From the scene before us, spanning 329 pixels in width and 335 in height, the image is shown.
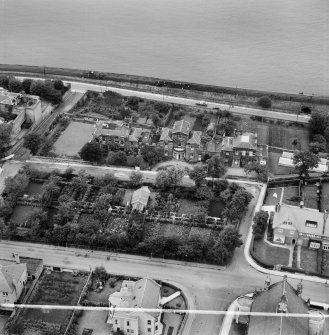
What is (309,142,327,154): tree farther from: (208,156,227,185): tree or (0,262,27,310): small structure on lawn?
(0,262,27,310): small structure on lawn

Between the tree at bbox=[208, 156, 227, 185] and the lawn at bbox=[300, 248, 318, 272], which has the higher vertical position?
the tree at bbox=[208, 156, 227, 185]

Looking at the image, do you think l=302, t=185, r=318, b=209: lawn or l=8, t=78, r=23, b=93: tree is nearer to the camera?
l=302, t=185, r=318, b=209: lawn

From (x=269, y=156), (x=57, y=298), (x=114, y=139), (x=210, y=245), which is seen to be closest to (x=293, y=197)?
(x=269, y=156)

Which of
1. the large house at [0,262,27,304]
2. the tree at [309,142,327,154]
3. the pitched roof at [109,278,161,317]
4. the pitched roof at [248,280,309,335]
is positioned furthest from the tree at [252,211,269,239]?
the large house at [0,262,27,304]

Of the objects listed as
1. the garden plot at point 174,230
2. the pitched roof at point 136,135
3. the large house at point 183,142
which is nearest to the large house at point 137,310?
the garden plot at point 174,230

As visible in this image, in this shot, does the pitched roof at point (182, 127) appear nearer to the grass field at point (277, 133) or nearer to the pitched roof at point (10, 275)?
the grass field at point (277, 133)

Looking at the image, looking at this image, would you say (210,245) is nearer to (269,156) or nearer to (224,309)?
(224,309)


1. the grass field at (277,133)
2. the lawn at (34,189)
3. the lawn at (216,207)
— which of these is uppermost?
the lawn at (216,207)
